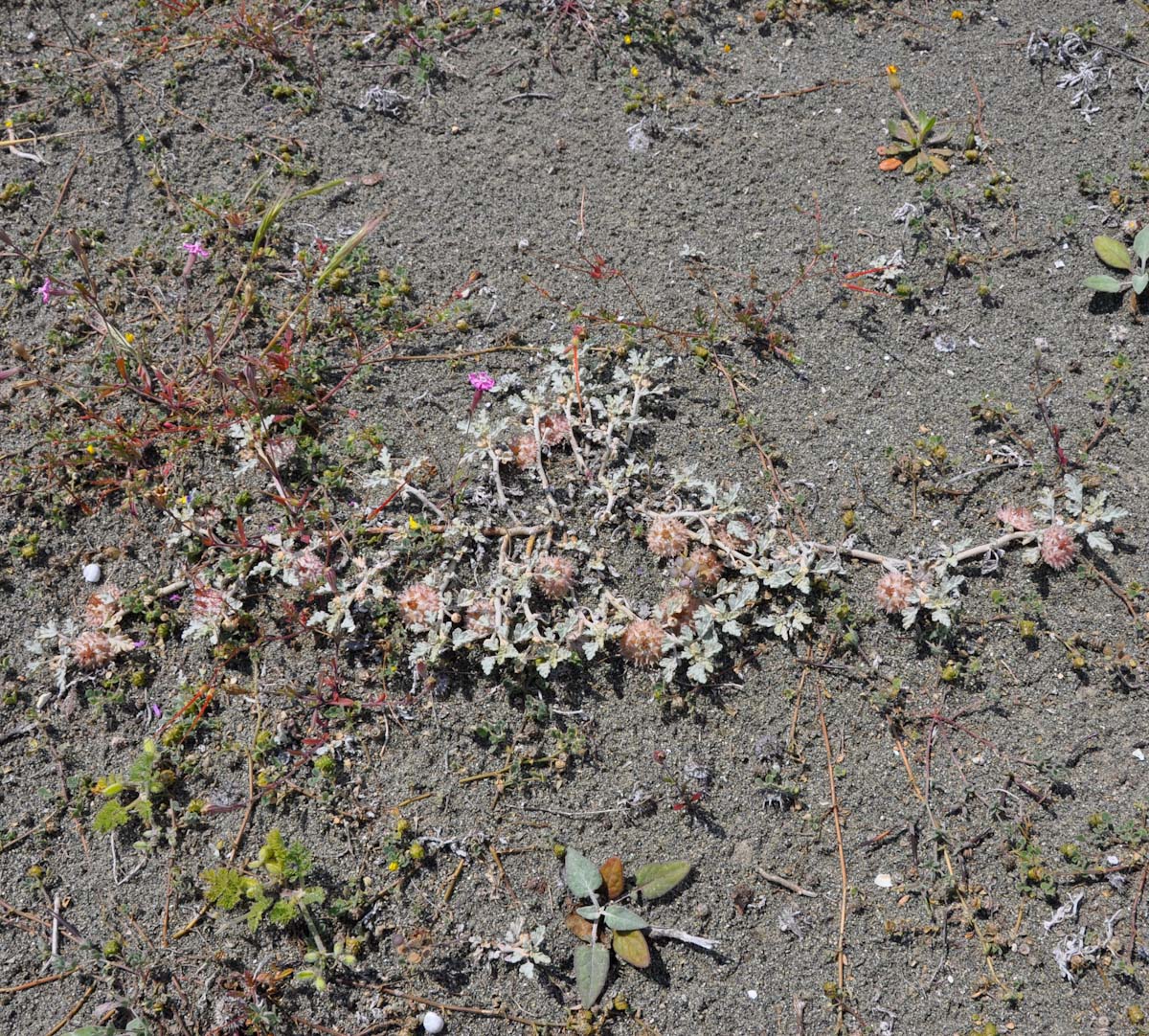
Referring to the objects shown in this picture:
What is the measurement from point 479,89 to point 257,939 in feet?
12.5

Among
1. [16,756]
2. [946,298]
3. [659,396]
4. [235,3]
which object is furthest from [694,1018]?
[235,3]

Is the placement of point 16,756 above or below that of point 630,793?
above

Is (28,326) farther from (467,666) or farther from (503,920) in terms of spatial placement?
(503,920)

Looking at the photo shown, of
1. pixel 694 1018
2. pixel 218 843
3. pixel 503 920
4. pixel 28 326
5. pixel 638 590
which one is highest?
pixel 28 326

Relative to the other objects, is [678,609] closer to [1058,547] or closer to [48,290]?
[1058,547]

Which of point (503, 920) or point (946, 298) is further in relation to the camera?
point (946, 298)

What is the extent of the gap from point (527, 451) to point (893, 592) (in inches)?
58.3

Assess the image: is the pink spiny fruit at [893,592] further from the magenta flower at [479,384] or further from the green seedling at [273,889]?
the green seedling at [273,889]

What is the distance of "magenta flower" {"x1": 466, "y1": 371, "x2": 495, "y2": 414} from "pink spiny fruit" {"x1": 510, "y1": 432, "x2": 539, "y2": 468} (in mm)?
250

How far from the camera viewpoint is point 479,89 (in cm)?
430

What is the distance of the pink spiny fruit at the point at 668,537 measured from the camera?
3270mm

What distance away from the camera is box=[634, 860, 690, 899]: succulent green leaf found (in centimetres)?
287

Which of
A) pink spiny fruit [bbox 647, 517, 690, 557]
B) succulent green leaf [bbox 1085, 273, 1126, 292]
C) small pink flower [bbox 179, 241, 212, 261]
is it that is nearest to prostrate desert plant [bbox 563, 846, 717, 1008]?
pink spiny fruit [bbox 647, 517, 690, 557]

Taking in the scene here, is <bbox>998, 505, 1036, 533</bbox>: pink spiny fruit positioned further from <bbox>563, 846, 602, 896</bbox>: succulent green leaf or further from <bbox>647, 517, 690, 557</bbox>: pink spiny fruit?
<bbox>563, 846, 602, 896</bbox>: succulent green leaf
